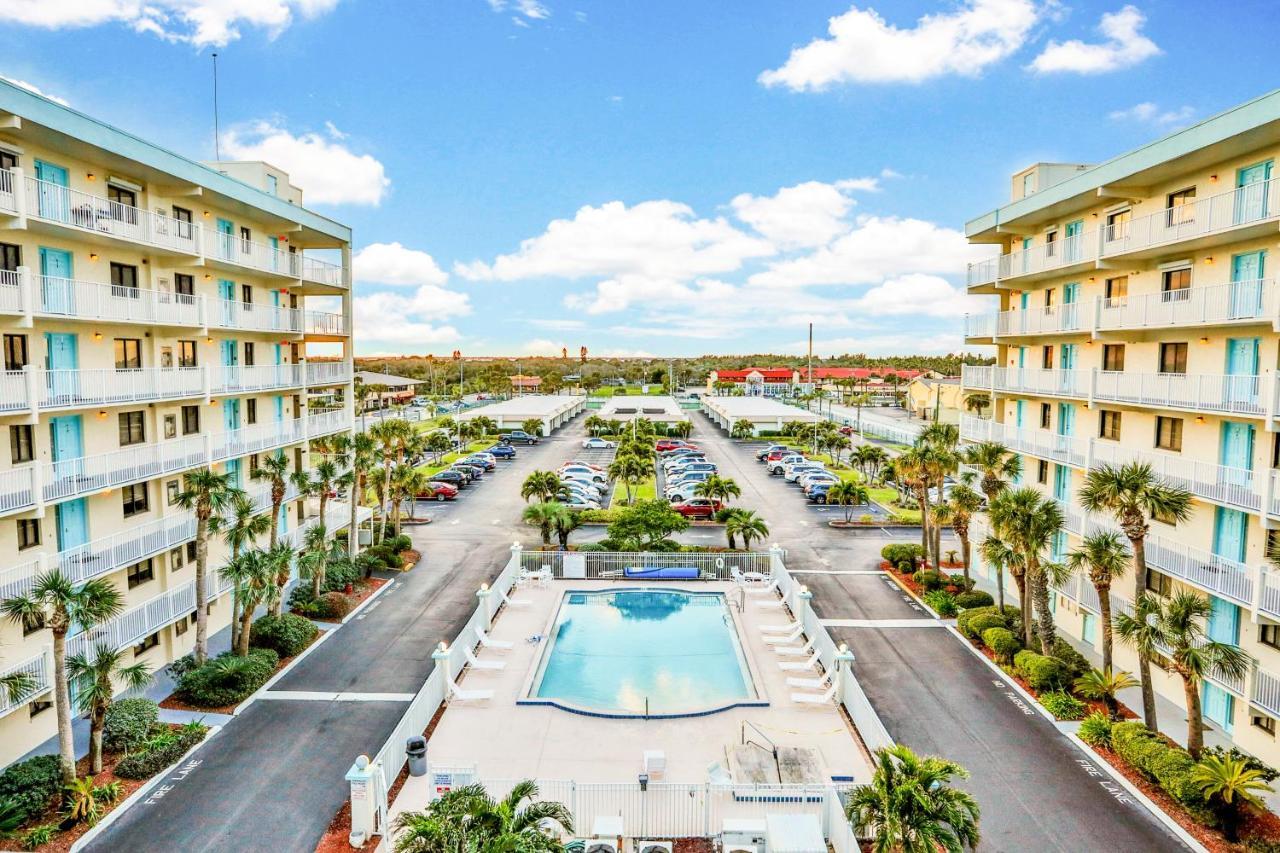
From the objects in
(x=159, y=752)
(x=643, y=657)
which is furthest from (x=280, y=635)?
(x=643, y=657)

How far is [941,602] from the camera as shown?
84.9 ft

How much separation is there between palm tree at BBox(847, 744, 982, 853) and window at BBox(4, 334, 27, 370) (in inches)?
804

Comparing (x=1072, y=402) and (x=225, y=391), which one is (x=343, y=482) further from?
(x=1072, y=402)

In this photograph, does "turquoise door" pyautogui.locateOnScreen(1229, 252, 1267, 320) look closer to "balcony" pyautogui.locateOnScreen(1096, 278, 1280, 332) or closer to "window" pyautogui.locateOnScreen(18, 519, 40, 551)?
"balcony" pyautogui.locateOnScreen(1096, 278, 1280, 332)

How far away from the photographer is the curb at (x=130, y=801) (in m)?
13.5

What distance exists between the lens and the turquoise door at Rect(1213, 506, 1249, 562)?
1741 cm

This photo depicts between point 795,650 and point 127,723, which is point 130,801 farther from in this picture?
point 795,650

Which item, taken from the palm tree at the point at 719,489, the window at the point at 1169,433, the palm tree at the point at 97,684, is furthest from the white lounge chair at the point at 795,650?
the palm tree at the point at 97,684

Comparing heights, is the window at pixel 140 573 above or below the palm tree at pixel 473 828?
below

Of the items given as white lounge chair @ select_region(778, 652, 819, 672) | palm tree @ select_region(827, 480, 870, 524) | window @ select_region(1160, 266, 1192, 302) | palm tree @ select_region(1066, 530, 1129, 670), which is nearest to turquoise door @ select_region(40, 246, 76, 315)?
white lounge chair @ select_region(778, 652, 819, 672)

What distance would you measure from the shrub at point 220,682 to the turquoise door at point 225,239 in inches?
509

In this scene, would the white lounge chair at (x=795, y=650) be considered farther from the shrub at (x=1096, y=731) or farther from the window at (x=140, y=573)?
the window at (x=140, y=573)

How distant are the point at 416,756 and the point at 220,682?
23.7 ft

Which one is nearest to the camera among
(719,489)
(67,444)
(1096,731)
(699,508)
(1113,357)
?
(1096,731)
